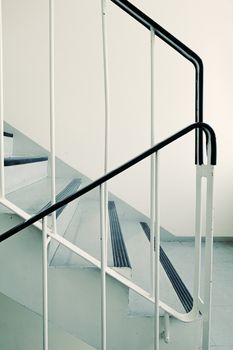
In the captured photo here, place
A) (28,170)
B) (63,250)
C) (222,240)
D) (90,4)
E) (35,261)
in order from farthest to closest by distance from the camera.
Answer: (222,240) → (90,4) → (28,170) → (63,250) → (35,261)

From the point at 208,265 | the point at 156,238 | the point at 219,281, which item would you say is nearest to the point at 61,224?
the point at 156,238

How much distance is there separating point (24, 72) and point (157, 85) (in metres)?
1.29

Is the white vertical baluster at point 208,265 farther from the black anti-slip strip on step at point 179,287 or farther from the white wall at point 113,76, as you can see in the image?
the white wall at point 113,76

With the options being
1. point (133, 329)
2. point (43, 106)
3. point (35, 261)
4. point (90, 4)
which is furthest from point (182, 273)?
point (90, 4)

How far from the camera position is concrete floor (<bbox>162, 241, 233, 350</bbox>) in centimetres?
161

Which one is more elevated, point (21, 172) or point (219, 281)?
point (21, 172)

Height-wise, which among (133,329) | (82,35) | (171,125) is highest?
(82,35)

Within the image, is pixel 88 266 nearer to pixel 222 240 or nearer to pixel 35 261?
pixel 35 261

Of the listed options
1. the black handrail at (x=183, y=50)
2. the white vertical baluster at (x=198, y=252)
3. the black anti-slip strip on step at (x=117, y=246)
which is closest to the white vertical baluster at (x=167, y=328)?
the white vertical baluster at (x=198, y=252)

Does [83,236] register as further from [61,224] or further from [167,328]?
[167,328]

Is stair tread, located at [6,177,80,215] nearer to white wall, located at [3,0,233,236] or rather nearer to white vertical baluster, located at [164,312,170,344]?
white vertical baluster, located at [164,312,170,344]

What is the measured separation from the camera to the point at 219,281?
2.21 metres

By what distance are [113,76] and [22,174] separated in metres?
1.55

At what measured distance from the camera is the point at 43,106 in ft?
9.40
